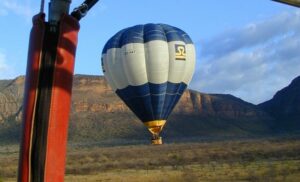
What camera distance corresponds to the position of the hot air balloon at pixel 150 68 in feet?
72.1

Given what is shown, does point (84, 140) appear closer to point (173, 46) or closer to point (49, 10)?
point (173, 46)

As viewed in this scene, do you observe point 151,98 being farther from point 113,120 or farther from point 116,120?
point 116,120

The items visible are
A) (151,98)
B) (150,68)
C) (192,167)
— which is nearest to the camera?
(150,68)

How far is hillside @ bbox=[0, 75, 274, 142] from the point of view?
494 ft

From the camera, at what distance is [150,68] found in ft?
72.4

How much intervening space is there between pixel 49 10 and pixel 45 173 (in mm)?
923

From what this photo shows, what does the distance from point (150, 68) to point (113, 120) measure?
459 feet

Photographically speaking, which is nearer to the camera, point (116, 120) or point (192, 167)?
point (192, 167)

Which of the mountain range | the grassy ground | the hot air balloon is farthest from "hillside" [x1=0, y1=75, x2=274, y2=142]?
the hot air balloon

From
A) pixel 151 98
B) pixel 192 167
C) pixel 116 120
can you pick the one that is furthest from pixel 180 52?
pixel 116 120

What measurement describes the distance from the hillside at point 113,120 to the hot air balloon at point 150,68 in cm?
11675

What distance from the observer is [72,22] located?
10.6 feet

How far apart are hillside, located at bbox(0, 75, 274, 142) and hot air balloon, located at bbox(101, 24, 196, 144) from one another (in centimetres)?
11675

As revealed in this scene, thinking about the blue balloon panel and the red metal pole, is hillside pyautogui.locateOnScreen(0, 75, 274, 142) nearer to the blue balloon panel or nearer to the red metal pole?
the blue balloon panel
